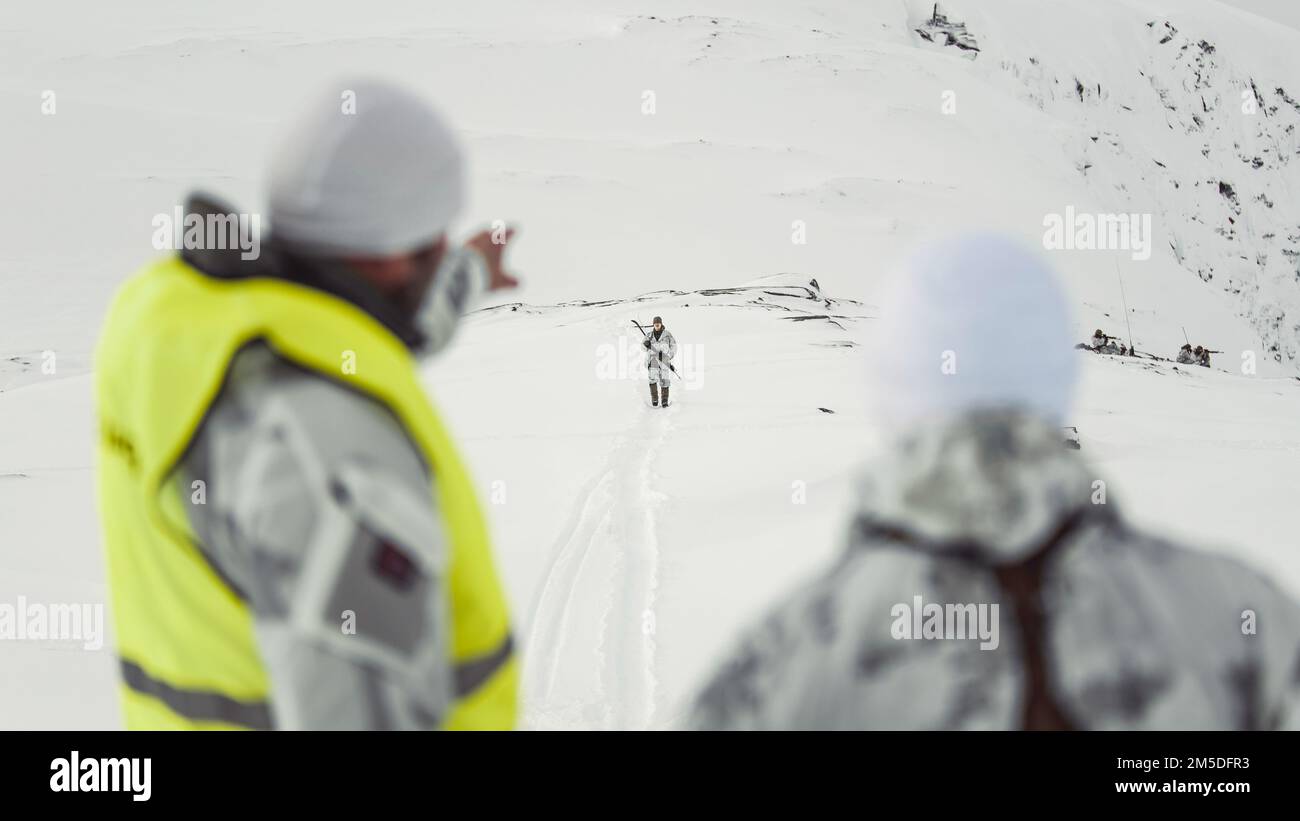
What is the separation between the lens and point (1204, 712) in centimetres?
120

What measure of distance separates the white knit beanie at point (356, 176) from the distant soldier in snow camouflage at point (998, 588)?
68cm

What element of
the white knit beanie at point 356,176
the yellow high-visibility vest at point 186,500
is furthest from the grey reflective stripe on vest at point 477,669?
the white knit beanie at point 356,176

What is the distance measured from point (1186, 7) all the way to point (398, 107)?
3393 inches

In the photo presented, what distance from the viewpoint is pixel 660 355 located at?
10.5m

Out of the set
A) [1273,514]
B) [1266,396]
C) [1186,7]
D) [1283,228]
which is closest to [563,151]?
[1266,396]

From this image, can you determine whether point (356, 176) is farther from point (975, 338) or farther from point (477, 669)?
point (975, 338)

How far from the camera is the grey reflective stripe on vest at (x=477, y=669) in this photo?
1.43m

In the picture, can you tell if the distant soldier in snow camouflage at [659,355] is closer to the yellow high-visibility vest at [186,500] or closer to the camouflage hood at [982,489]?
the yellow high-visibility vest at [186,500]

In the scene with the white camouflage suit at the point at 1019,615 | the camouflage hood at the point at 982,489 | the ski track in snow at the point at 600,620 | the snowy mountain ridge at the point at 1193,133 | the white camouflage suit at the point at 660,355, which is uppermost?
the snowy mountain ridge at the point at 1193,133

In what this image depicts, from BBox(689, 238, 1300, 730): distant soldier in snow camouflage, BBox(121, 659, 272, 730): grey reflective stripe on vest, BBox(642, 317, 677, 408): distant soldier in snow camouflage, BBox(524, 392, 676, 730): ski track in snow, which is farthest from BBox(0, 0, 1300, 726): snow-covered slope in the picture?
BBox(121, 659, 272, 730): grey reflective stripe on vest

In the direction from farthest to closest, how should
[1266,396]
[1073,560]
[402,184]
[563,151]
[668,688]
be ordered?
[563,151] → [1266,396] → [668,688] → [402,184] → [1073,560]

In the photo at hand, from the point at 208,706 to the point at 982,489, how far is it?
1.11 meters

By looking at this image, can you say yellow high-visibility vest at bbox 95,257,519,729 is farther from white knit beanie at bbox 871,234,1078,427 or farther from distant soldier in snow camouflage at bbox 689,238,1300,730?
white knit beanie at bbox 871,234,1078,427

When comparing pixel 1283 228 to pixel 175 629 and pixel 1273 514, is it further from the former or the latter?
pixel 175 629
